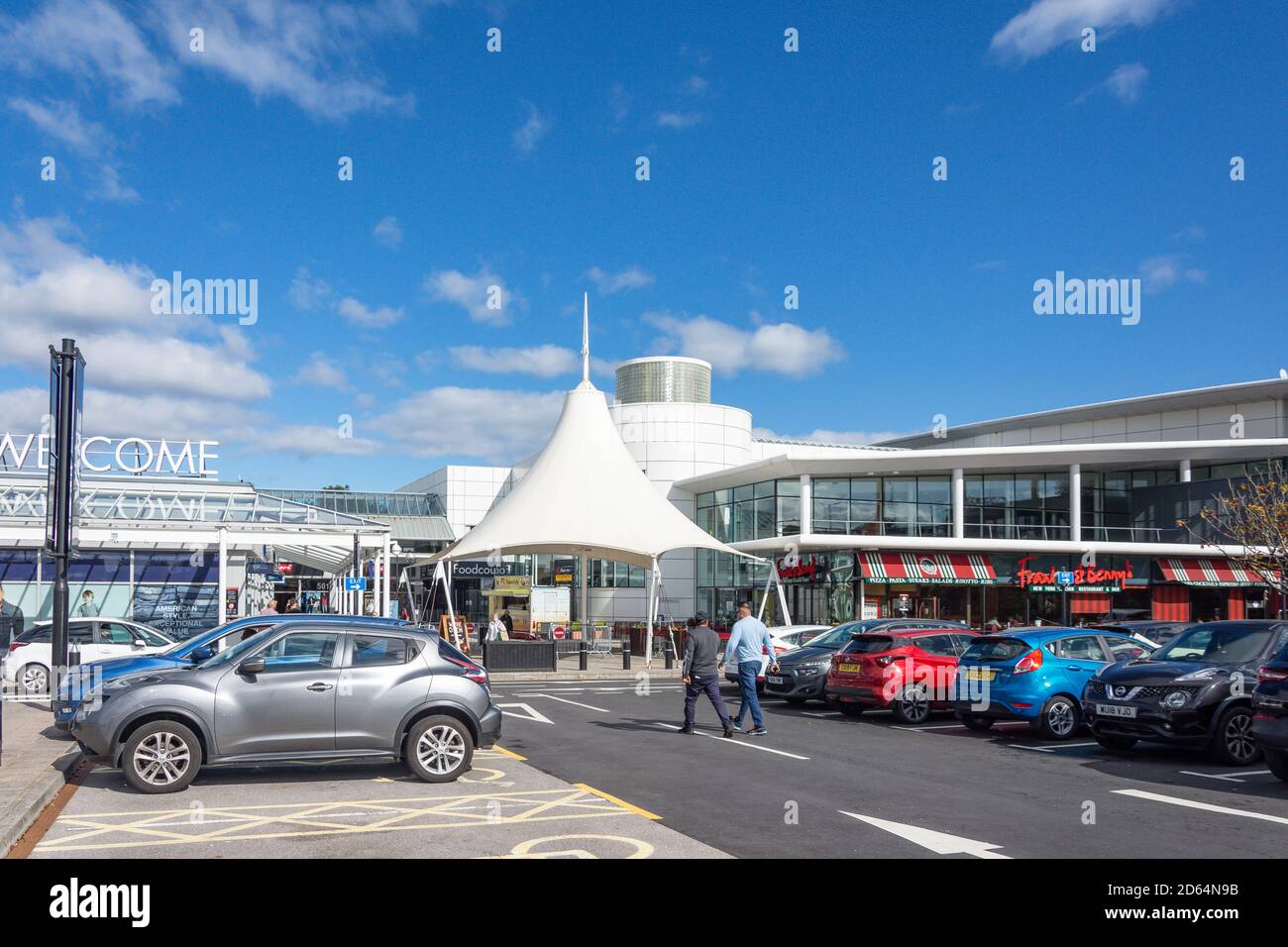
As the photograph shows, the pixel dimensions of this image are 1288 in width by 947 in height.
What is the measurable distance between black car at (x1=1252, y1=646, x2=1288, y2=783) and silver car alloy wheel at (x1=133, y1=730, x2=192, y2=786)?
9929 mm

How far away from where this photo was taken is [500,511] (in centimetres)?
3262

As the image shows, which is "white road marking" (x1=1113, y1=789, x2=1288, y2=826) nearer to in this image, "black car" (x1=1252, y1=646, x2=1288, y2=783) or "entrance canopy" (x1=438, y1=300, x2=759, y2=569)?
"black car" (x1=1252, y1=646, x2=1288, y2=783)

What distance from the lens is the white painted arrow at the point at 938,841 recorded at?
25.6 ft

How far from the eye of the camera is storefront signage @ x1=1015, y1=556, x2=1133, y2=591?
39.9m

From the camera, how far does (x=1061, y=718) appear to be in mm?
14891

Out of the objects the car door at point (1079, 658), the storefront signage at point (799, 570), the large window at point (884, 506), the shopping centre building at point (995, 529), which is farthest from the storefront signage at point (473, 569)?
the car door at point (1079, 658)

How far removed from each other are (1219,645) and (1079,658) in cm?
218

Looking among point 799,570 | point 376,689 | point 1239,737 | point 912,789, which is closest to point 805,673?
point 1239,737

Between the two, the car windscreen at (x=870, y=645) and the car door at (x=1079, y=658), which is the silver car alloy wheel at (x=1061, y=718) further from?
the car windscreen at (x=870, y=645)

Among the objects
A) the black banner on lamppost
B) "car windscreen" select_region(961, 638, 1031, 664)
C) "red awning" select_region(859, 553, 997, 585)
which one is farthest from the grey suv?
"red awning" select_region(859, 553, 997, 585)

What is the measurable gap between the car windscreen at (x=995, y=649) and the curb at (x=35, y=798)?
11.2m

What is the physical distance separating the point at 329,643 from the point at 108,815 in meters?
2.37

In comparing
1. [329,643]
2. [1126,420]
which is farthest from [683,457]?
[329,643]
